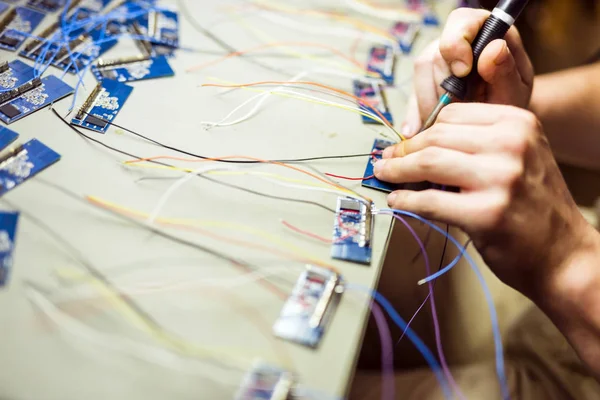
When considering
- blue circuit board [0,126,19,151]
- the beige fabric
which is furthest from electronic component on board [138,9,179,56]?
the beige fabric

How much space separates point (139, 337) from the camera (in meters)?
0.53

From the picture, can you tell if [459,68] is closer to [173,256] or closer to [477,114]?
[477,114]

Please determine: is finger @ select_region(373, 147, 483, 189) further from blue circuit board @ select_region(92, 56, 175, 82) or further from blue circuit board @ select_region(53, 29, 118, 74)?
blue circuit board @ select_region(53, 29, 118, 74)

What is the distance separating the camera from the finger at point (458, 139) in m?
0.65

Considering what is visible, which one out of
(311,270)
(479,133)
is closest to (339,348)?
(311,270)

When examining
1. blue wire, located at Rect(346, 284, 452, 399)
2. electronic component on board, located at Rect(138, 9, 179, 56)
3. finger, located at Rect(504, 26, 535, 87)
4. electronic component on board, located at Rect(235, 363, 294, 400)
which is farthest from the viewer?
electronic component on board, located at Rect(138, 9, 179, 56)

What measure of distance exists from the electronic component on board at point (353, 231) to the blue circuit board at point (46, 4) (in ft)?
2.56

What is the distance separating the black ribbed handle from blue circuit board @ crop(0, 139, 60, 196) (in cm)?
68

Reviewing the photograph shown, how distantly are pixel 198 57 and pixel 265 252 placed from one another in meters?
0.50

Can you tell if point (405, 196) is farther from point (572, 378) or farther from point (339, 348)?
point (572, 378)

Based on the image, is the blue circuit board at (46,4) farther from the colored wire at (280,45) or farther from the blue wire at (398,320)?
the blue wire at (398,320)

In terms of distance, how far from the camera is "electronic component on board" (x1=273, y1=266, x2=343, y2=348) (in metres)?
0.55

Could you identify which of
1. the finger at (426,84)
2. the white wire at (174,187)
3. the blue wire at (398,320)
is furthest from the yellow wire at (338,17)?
the blue wire at (398,320)

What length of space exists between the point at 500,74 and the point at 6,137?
0.86 meters
